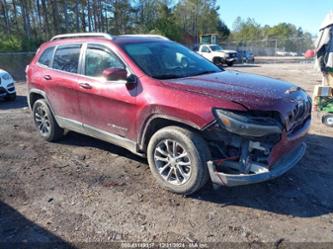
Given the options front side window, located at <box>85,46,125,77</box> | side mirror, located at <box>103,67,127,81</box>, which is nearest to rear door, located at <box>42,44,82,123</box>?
front side window, located at <box>85,46,125,77</box>

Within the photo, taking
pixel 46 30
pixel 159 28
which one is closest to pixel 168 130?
pixel 46 30

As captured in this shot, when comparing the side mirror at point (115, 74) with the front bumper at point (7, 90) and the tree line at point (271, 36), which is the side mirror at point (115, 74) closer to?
the front bumper at point (7, 90)

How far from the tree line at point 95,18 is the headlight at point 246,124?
21.8 metres

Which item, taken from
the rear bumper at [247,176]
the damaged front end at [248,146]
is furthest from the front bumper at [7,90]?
the rear bumper at [247,176]

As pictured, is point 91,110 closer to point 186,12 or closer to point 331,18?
point 331,18

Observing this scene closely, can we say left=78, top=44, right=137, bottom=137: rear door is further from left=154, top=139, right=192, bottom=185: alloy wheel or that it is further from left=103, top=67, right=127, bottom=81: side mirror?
left=154, top=139, right=192, bottom=185: alloy wheel

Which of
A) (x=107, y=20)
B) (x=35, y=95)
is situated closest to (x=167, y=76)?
(x=35, y=95)

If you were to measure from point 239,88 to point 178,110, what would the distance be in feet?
2.52

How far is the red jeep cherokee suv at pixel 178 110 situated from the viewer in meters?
3.32

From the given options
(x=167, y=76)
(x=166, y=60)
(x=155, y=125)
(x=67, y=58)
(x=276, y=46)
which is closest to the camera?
(x=155, y=125)

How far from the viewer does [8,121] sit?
7.36 m

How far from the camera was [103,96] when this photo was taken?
4.32 m

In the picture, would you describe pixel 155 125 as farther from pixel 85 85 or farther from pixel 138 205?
pixel 85 85

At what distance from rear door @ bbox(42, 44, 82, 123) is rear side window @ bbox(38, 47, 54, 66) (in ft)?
0.47
